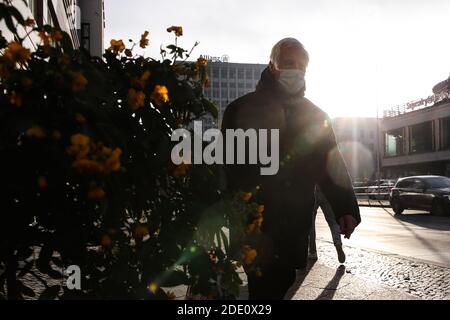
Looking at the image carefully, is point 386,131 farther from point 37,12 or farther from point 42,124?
point 42,124

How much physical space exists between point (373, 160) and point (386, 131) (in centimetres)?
4785

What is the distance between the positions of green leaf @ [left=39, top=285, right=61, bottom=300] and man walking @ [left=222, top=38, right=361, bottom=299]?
1.01 m

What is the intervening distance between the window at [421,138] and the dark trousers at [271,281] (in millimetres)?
51459

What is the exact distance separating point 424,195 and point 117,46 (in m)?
19.3

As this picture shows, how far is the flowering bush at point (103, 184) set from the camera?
153cm

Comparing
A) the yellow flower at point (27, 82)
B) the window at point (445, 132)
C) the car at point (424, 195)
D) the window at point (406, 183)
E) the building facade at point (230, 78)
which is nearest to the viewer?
the yellow flower at point (27, 82)

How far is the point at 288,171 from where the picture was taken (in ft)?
9.41

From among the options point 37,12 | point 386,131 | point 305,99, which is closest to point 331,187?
point 305,99

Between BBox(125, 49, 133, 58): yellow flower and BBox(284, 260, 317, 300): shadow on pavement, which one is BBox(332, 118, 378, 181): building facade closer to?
BBox(284, 260, 317, 300): shadow on pavement

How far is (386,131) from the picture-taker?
5938 centimetres

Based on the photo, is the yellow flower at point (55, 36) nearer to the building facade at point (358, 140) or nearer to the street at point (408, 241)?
the street at point (408, 241)

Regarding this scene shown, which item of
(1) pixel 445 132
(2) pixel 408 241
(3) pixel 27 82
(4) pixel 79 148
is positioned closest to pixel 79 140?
(4) pixel 79 148

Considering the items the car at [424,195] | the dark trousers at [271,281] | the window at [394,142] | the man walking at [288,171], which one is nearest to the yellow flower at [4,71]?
the man walking at [288,171]

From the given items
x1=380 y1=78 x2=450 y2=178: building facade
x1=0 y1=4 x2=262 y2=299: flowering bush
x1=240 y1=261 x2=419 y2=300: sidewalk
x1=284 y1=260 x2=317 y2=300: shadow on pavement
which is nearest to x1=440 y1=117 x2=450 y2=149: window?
x1=380 y1=78 x2=450 y2=178: building facade
